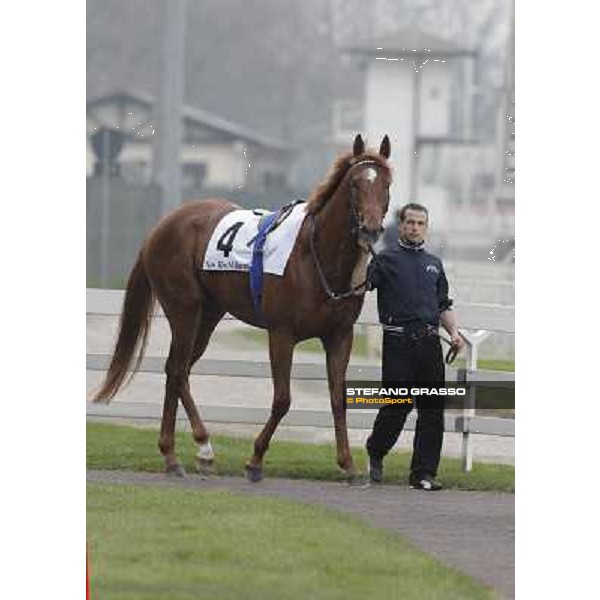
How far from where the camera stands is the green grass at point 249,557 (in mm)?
5703

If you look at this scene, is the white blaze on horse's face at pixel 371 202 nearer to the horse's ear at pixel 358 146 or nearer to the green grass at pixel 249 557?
the horse's ear at pixel 358 146

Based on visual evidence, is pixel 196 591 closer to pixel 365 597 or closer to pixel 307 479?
pixel 365 597

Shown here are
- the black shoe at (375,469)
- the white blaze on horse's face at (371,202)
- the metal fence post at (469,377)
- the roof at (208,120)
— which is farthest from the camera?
the roof at (208,120)

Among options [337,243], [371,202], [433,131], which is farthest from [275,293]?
[433,131]

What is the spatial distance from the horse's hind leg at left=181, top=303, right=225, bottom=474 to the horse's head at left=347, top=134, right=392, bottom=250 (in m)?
1.27

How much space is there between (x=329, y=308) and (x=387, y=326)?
0.99 ft

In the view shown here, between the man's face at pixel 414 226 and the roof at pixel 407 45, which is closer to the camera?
the man's face at pixel 414 226

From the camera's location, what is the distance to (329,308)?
8.02 m

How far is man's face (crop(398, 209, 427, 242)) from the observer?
802cm

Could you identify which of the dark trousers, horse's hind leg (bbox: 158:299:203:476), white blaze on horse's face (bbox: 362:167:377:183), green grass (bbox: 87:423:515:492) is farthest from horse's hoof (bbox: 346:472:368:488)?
white blaze on horse's face (bbox: 362:167:377:183)

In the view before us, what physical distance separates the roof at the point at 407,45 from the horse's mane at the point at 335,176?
568 centimetres

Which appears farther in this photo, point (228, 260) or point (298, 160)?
point (298, 160)

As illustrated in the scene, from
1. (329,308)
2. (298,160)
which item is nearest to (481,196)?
(298,160)

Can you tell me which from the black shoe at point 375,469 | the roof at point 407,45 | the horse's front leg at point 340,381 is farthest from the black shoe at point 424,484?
the roof at point 407,45
